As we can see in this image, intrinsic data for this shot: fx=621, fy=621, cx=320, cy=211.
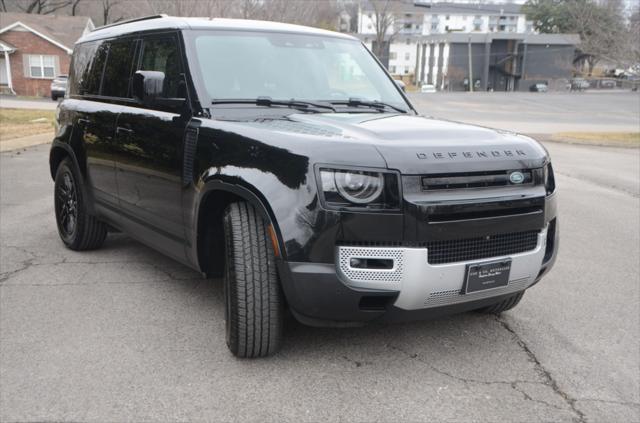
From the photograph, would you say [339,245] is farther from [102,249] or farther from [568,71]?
[568,71]

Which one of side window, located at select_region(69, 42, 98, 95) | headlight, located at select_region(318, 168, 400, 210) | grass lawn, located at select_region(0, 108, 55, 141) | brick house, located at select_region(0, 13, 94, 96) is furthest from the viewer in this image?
brick house, located at select_region(0, 13, 94, 96)

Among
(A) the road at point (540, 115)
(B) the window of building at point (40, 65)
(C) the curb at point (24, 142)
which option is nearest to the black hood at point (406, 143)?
(C) the curb at point (24, 142)

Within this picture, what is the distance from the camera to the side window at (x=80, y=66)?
5.57 metres

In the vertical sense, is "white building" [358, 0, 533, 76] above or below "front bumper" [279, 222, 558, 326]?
above

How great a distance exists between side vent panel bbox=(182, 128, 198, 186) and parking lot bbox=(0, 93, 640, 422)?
972 millimetres

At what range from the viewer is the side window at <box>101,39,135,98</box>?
4.76 metres

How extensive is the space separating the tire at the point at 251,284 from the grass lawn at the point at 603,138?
1711 centimetres

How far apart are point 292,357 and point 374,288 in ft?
2.69

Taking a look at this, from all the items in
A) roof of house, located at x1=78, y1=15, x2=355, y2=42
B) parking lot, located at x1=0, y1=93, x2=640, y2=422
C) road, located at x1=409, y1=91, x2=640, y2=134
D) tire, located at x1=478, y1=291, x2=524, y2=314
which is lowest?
road, located at x1=409, y1=91, x2=640, y2=134

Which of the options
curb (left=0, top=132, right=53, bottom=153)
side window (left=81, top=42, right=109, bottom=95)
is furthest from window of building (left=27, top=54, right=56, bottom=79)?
side window (left=81, top=42, right=109, bottom=95)

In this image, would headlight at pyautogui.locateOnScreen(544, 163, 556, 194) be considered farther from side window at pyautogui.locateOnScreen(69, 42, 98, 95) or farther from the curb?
the curb

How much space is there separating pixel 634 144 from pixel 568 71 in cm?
7247

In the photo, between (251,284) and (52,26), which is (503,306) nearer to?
(251,284)

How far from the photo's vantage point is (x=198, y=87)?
3.95 meters
